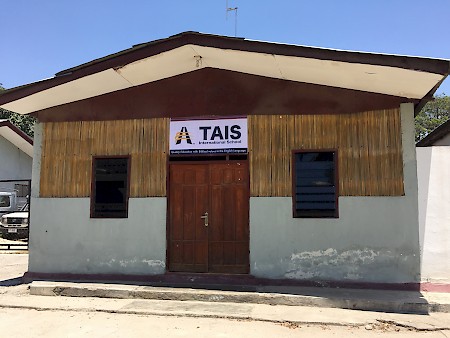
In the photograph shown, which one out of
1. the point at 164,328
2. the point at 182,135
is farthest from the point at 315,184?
the point at 164,328

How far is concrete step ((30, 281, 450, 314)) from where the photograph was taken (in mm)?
6723

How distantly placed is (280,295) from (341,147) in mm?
3001

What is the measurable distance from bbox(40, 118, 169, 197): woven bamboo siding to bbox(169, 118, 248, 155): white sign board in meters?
0.26

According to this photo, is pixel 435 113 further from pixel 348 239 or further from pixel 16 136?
pixel 348 239

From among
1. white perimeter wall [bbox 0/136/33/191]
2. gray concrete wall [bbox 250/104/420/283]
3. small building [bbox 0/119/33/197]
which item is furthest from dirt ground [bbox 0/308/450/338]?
white perimeter wall [bbox 0/136/33/191]

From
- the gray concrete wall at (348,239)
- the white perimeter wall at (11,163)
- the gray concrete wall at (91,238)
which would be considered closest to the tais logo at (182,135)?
the gray concrete wall at (91,238)

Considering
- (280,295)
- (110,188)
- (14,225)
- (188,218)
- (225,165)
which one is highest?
(225,165)

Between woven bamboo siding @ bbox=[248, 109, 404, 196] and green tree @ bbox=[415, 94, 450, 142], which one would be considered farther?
green tree @ bbox=[415, 94, 450, 142]

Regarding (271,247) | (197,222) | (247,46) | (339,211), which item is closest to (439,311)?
(339,211)

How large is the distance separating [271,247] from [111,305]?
3088mm

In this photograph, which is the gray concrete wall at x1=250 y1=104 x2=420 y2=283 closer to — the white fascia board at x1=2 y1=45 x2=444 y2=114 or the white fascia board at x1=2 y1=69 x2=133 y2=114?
the white fascia board at x1=2 y1=45 x2=444 y2=114

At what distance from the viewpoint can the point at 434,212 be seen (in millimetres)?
7824

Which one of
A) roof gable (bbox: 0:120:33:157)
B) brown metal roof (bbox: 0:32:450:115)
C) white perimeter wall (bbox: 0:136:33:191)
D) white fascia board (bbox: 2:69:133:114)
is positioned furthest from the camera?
white perimeter wall (bbox: 0:136:33:191)

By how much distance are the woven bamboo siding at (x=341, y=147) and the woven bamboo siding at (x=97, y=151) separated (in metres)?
1.98
